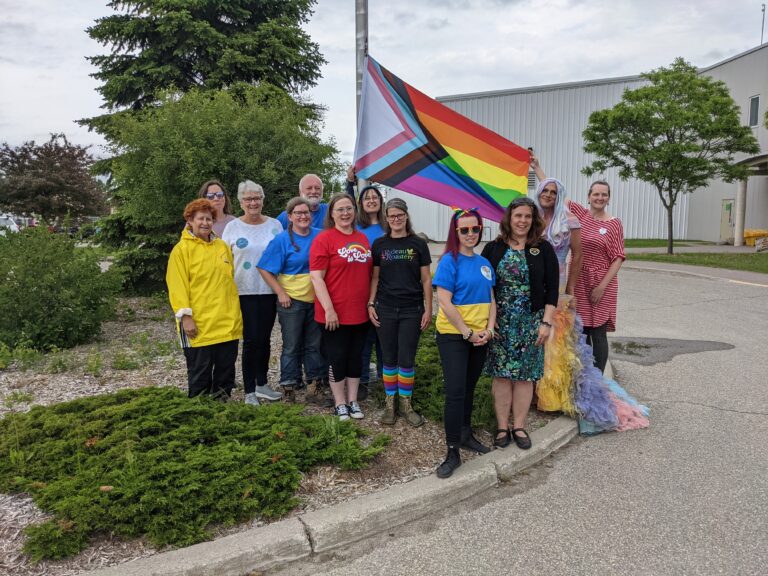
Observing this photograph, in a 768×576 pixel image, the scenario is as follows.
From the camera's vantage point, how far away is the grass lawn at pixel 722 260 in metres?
17.2

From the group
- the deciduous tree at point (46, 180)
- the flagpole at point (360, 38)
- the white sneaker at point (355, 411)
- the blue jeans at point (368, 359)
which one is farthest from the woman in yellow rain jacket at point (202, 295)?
the deciduous tree at point (46, 180)

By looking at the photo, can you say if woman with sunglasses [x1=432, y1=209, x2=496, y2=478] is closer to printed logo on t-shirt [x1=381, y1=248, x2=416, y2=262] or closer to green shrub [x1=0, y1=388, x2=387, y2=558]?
printed logo on t-shirt [x1=381, y1=248, x2=416, y2=262]

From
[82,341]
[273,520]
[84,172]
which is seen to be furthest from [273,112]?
[84,172]

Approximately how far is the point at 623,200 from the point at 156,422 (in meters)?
32.9

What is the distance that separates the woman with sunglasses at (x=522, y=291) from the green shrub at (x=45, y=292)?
5.49 m

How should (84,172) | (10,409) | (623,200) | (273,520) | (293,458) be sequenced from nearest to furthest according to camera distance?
(273,520), (293,458), (10,409), (623,200), (84,172)

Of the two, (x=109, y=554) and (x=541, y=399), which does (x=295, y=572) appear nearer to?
(x=109, y=554)

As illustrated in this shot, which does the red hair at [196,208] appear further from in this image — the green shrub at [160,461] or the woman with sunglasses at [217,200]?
the green shrub at [160,461]

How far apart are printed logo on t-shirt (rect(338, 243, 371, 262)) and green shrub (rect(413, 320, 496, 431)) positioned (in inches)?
52.9

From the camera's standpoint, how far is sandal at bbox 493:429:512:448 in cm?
437

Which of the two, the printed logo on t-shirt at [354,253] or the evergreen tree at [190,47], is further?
the evergreen tree at [190,47]

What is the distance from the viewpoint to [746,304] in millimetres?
11367

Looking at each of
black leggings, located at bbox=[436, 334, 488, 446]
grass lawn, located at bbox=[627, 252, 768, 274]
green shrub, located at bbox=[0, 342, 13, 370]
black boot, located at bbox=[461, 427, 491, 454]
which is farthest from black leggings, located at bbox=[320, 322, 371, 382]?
grass lawn, located at bbox=[627, 252, 768, 274]

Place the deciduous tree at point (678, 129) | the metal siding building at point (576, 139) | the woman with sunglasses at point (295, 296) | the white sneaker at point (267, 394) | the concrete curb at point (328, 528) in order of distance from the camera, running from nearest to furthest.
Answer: the concrete curb at point (328, 528) < the woman with sunglasses at point (295, 296) < the white sneaker at point (267, 394) < the deciduous tree at point (678, 129) < the metal siding building at point (576, 139)
